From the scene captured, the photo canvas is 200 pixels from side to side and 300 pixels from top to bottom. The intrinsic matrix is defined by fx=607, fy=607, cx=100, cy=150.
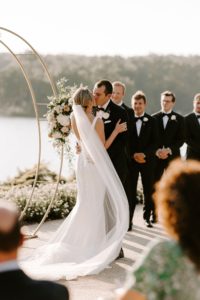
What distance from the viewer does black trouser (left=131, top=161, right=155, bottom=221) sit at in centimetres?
834

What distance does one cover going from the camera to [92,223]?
6.37m

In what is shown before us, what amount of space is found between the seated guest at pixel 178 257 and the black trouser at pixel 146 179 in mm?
6122

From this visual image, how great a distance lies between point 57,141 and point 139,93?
4.89 ft

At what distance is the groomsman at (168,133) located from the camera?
8.66 metres

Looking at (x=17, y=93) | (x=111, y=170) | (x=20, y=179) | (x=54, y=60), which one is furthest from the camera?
(x=54, y=60)

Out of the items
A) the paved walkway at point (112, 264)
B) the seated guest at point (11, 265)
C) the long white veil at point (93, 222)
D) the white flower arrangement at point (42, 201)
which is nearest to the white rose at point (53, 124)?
the long white veil at point (93, 222)

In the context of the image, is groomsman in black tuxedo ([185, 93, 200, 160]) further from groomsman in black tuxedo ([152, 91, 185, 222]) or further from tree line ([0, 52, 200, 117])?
tree line ([0, 52, 200, 117])

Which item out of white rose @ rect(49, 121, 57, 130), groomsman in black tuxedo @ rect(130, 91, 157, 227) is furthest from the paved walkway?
white rose @ rect(49, 121, 57, 130)

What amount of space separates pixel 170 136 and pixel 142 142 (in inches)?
23.1

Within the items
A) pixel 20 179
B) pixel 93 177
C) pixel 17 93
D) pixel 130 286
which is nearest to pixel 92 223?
pixel 93 177

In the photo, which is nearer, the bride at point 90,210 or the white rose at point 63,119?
the bride at point 90,210

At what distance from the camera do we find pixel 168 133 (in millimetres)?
8703

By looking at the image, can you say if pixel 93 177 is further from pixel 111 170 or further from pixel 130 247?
pixel 130 247

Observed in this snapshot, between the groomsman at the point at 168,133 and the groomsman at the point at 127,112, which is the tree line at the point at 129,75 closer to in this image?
the groomsman at the point at 168,133
